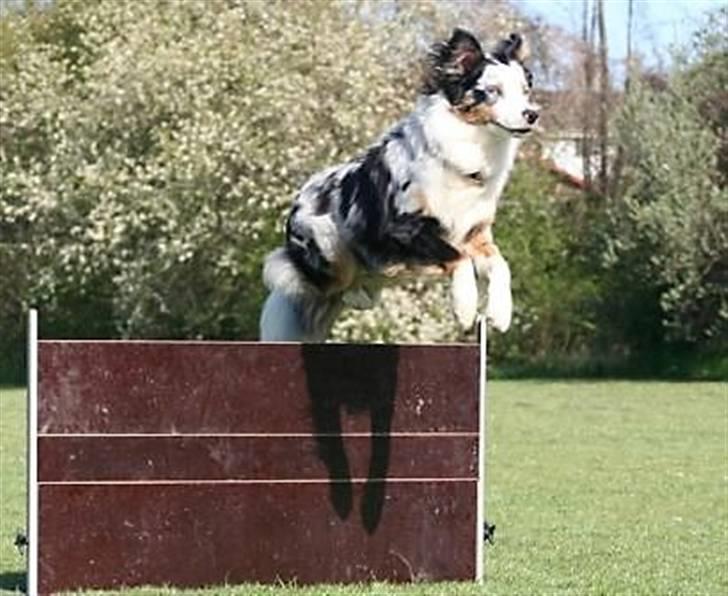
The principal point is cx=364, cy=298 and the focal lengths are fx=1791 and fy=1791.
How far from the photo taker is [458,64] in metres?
7.91

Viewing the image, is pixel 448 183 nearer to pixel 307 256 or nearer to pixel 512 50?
pixel 512 50

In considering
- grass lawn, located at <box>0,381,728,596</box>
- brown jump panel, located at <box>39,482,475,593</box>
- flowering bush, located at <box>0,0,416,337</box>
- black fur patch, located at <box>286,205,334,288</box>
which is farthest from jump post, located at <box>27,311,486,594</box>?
flowering bush, located at <box>0,0,416,337</box>

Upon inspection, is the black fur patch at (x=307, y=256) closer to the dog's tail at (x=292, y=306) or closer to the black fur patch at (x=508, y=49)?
the dog's tail at (x=292, y=306)

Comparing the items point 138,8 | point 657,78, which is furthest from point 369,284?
point 657,78

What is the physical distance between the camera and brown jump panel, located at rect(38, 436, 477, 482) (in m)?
8.56

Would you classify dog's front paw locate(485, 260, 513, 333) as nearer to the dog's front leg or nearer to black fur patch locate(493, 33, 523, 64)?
the dog's front leg

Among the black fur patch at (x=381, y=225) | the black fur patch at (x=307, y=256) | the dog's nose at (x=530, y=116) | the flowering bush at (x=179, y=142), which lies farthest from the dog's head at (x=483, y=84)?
the flowering bush at (x=179, y=142)

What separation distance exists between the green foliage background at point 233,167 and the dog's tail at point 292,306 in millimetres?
20188

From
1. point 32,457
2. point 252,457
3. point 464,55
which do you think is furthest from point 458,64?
point 32,457

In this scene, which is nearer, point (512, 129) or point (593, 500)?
point (512, 129)

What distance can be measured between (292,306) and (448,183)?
150cm

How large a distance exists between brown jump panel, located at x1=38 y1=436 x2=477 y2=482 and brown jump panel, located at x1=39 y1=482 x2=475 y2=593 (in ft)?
0.22

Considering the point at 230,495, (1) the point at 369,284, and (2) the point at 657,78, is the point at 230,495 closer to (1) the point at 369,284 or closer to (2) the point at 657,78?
(1) the point at 369,284

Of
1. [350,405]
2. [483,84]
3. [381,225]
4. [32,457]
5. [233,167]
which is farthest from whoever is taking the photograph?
[233,167]
